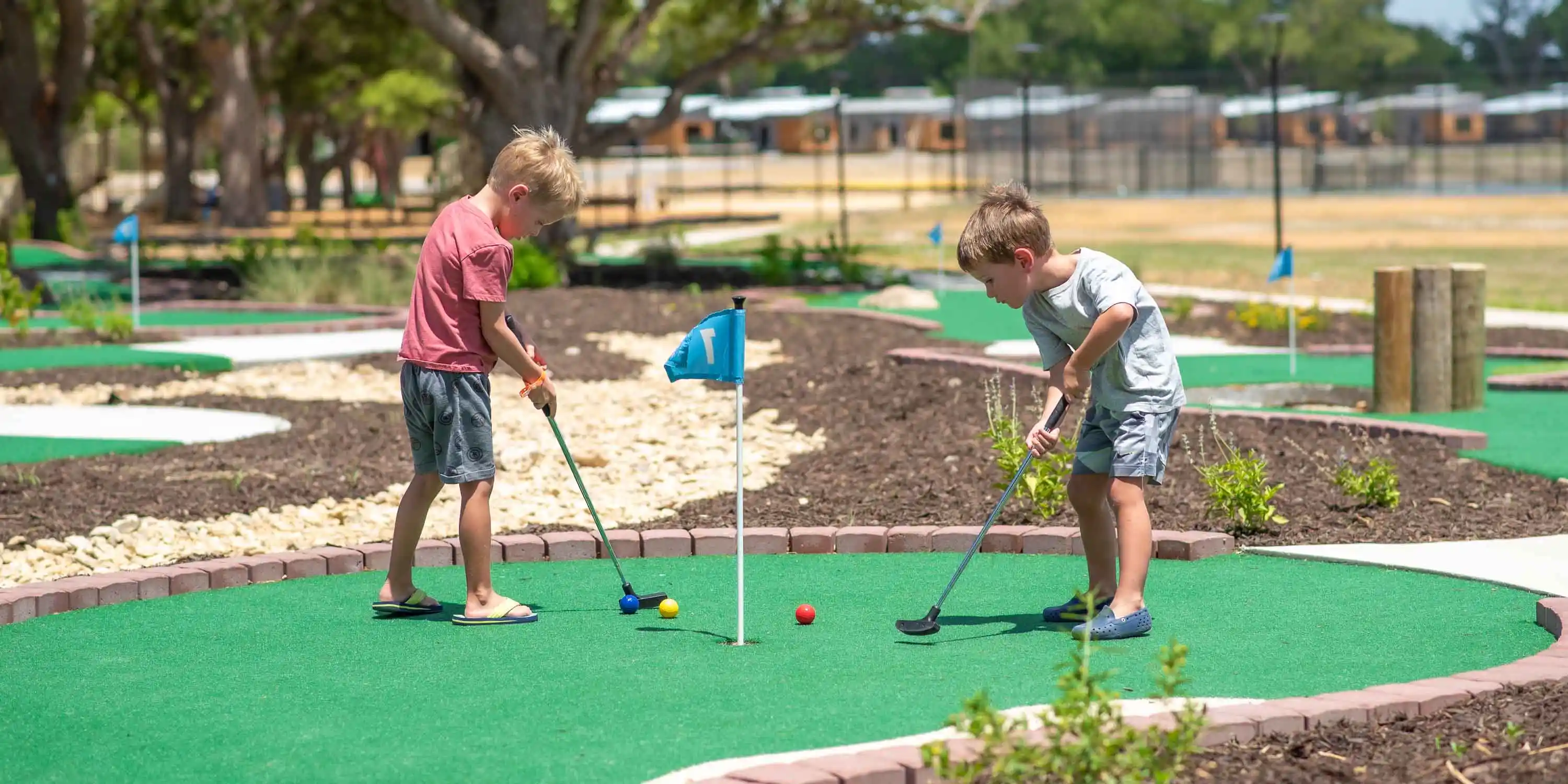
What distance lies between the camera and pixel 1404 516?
702cm

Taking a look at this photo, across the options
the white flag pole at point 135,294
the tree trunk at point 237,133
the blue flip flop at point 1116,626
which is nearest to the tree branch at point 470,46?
the white flag pole at point 135,294

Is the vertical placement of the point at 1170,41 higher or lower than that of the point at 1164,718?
higher

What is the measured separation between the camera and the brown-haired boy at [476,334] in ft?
17.6

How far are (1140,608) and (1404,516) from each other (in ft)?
7.17

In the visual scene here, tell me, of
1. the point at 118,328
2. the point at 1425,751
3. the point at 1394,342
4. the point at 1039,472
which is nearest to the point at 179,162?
the point at 118,328

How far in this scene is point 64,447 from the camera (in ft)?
30.0

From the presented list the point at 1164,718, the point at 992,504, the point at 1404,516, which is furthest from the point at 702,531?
the point at 1164,718

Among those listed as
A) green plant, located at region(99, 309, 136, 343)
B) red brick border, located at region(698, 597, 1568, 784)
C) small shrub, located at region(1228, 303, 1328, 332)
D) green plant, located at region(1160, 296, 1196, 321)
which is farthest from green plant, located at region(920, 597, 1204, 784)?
green plant, located at region(1160, 296, 1196, 321)

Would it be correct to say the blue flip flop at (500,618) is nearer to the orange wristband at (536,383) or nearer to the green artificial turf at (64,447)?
the orange wristband at (536,383)

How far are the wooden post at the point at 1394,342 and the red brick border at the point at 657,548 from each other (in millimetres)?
3794

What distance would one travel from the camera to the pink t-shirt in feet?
17.6

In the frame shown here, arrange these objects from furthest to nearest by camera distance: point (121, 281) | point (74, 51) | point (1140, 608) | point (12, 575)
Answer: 1. point (74, 51)
2. point (121, 281)
3. point (12, 575)
4. point (1140, 608)

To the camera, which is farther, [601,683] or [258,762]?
[601,683]

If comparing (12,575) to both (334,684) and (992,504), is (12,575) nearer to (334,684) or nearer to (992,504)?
(334,684)
